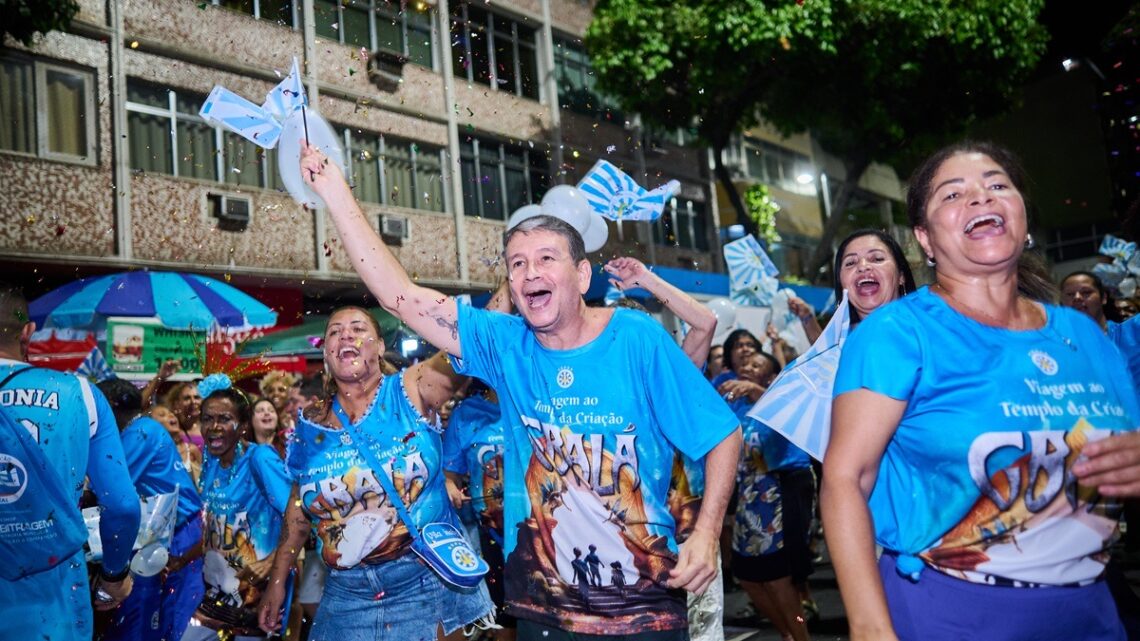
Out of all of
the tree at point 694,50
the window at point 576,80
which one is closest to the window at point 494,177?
the window at point 576,80

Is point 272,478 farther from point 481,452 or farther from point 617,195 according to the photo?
point 617,195

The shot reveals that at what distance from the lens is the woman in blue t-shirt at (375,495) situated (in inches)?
149

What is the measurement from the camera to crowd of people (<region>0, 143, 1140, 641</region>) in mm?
2080

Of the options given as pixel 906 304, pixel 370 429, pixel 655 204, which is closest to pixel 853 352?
pixel 906 304

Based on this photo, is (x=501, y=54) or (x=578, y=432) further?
(x=501, y=54)

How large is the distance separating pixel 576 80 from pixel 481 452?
17.8 metres

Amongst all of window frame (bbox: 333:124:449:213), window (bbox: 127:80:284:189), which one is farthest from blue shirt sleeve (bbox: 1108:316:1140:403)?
window frame (bbox: 333:124:449:213)

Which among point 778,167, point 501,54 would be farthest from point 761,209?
point 501,54

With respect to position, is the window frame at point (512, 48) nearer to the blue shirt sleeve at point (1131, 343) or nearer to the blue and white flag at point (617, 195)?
the blue and white flag at point (617, 195)

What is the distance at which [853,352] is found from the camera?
85.7 inches

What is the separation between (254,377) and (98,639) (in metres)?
6.39

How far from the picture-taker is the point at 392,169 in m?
17.2

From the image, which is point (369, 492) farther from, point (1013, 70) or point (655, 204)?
point (1013, 70)

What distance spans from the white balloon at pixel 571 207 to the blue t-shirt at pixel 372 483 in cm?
172
